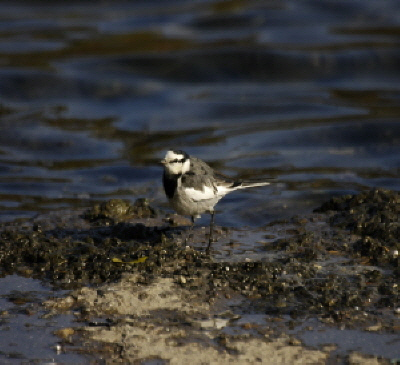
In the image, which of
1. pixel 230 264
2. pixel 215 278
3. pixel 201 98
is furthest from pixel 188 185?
pixel 201 98

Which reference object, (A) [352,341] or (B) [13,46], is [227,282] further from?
(B) [13,46]

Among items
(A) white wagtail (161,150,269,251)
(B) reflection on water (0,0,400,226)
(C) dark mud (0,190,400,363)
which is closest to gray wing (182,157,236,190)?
(A) white wagtail (161,150,269,251)

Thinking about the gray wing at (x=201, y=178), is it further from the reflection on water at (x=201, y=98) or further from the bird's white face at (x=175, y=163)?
the reflection on water at (x=201, y=98)

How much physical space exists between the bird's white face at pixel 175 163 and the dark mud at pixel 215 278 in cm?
60

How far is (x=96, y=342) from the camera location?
198 inches

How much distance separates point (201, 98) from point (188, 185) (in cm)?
860

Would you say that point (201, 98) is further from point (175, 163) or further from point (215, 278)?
point (215, 278)

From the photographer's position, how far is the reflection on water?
36.8 feet

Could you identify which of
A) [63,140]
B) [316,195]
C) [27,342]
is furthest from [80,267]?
[63,140]

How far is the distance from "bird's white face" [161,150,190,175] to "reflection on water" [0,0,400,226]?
2.12 meters

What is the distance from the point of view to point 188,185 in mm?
6781

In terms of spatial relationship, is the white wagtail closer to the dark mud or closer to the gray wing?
the gray wing

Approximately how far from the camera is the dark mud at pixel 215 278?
16.7 ft

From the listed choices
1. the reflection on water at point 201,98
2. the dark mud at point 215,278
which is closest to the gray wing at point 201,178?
the dark mud at point 215,278
